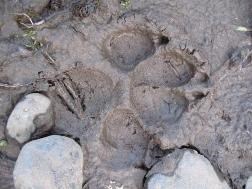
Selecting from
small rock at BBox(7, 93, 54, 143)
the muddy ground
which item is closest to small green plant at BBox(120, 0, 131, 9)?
the muddy ground

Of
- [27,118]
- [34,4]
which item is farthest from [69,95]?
[34,4]

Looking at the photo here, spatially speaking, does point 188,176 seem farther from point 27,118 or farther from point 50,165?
point 27,118

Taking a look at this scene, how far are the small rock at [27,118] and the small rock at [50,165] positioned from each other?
84mm

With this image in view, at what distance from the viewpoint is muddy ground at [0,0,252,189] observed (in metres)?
2.06

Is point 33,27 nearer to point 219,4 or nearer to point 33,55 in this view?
point 33,55

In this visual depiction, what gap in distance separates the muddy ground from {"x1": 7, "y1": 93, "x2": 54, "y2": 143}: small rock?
6cm

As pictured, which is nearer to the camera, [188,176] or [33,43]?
[188,176]

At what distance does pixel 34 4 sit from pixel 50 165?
78cm

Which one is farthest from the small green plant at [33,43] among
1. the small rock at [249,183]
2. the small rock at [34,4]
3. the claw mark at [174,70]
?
the small rock at [249,183]

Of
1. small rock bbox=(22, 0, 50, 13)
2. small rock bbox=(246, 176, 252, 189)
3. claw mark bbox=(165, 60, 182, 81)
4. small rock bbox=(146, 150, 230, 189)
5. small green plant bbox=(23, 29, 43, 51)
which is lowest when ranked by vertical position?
small rock bbox=(246, 176, 252, 189)

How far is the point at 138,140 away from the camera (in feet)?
6.97

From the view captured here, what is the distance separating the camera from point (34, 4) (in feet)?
6.94

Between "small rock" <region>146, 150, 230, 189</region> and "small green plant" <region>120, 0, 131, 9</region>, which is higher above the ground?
"small green plant" <region>120, 0, 131, 9</region>

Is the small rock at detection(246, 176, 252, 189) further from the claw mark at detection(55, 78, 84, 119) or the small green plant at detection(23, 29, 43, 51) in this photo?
the small green plant at detection(23, 29, 43, 51)
